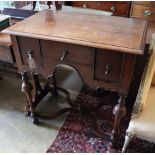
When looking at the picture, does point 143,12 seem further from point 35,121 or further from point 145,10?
point 35,121

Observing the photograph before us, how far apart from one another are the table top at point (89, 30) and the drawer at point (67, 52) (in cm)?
5

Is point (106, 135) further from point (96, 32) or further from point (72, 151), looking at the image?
point (96, 32)

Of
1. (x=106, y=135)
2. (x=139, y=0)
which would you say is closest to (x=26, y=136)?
(x=106, y=135)

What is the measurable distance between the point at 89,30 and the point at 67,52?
174 mm

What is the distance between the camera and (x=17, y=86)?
6.61 feet

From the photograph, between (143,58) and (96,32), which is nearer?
(96,32)

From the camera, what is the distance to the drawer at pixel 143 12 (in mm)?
1724

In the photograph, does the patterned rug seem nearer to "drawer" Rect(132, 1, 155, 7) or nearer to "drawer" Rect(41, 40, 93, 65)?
"drawer" Rect(41, 40, 93, 65)

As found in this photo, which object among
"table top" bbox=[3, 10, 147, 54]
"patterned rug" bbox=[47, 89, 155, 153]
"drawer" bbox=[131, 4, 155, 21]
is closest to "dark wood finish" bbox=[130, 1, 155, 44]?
"drawer" bbox=[131, 4, 155, 21]

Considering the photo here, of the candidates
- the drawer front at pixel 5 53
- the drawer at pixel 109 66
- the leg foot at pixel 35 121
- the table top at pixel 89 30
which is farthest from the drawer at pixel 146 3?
the leg foot at pixel 35 121

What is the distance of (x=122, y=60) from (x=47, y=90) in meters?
0.99

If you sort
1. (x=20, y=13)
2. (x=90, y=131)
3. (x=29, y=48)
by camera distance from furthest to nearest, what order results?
(x=20, y=13) → (x=90, y=131) → (x=29, y=48)

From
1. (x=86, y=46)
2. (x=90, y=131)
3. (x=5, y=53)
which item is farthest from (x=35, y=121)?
(x=86, y=46)

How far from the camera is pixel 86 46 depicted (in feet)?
3.31
